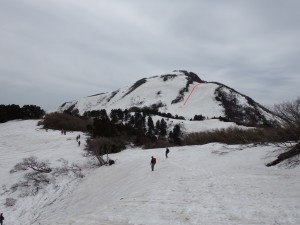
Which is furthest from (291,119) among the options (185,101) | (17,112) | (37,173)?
(185,101)

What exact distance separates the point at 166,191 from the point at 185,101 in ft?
504

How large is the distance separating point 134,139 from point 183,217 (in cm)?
3896

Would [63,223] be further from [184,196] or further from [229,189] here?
[229,189]

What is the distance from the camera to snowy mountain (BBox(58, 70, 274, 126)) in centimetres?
14988

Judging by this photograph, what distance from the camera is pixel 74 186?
98.9 ft

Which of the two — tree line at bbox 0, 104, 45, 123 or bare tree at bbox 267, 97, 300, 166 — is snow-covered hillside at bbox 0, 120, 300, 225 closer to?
bare tree at bbox 267, 97, 300, 166

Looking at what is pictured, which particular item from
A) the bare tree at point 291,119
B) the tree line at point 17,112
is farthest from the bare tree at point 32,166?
the tree line at point 17,112

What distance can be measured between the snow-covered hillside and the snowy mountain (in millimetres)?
108575

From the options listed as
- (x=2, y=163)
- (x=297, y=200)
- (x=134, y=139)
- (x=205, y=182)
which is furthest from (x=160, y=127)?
(x=297, y=200)

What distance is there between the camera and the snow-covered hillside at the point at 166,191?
40.1 feet

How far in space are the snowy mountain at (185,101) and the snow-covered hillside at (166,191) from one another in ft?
356

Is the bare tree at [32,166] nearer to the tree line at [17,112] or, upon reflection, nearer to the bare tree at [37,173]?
the bare tree at [37,173]

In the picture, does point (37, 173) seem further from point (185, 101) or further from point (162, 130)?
point (185, 101)

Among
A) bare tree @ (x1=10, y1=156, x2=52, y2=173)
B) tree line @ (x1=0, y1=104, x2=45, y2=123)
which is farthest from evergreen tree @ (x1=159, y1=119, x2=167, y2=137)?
bare tree @ (x1=10, y1=156, x2=52, y2=173)
